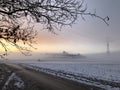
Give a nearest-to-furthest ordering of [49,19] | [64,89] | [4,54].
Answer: [49,19]
[4,54]
[64,89]

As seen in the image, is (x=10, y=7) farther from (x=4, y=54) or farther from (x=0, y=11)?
(x=4, y=54)

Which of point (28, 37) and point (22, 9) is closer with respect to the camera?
point (22, 9)

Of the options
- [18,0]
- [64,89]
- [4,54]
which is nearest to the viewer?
[18,0]

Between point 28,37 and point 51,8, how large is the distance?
3.66 feet

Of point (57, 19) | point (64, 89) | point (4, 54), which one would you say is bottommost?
point (64, 89)

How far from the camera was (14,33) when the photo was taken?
782 centimetres

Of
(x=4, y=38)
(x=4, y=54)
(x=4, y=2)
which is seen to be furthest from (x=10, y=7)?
(x=4, y=54)

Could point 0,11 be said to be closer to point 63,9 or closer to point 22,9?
point 22,9

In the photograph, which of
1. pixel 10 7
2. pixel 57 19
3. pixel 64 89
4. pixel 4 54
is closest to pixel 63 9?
pixel 57 19

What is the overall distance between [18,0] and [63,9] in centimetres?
106

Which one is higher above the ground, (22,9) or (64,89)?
(22,9)

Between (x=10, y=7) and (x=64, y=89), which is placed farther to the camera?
(x=64, y=89)

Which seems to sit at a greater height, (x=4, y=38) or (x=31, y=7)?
(x=31, y=7)

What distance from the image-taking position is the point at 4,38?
8031 millimetres
